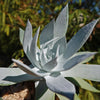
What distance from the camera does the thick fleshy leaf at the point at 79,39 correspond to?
1.62ft

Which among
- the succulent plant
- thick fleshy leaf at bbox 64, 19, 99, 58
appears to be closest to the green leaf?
the succulent plant

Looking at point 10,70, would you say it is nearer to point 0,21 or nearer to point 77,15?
point 77,15

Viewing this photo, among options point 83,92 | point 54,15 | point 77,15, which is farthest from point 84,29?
point 54,15

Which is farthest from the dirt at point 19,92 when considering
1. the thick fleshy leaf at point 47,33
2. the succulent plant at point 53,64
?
the thick fleshy leaf at point 47,33

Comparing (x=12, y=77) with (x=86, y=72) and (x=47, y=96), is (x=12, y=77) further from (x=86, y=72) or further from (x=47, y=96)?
(x=86, y=72)

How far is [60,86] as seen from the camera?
43 cm

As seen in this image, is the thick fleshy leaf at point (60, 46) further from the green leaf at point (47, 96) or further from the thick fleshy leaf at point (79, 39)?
the green leaf at point (47, 96)

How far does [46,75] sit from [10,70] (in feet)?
0.37

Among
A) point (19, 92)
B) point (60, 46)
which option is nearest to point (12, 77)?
point (19, 92)

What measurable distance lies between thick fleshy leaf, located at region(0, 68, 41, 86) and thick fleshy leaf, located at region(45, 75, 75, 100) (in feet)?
0.20

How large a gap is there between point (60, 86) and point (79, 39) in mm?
167

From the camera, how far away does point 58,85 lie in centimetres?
44

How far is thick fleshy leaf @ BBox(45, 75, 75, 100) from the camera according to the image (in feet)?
1.27

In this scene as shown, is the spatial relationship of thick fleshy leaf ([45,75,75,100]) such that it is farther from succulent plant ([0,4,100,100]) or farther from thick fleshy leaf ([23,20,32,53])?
thick fleshy leaf ([23,20,32,53])
